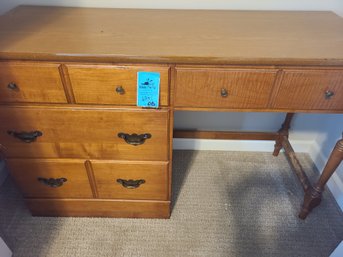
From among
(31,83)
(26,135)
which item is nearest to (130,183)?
(26,135)

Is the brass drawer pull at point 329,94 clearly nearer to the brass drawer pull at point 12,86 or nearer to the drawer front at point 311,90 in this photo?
the drawer front at point 311,90

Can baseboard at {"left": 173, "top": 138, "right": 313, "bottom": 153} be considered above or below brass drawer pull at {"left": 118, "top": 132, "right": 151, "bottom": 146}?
below

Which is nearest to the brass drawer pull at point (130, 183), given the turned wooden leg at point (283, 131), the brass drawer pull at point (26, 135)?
the brass drawer pull at point (26, 135)

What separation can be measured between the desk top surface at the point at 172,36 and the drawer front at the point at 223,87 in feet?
0.13

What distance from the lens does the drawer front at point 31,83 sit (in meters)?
0.74

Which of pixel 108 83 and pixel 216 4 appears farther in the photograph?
pixel 216 4

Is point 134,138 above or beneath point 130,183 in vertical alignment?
above

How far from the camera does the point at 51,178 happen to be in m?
1.04

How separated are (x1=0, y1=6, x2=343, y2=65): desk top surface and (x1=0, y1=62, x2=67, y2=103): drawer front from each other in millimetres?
35

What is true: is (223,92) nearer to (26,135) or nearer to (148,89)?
(148,89)

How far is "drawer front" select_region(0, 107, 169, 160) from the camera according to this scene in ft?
2.76

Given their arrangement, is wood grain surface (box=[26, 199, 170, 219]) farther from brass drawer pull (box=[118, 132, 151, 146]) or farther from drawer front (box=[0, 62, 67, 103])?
drawer front (box=[0, 62, 67, 103])

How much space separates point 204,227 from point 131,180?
1.45 ft

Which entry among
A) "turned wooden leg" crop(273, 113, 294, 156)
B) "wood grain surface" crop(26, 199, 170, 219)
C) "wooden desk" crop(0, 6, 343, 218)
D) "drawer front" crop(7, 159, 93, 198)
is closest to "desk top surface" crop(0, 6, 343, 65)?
"wooden desk" crop(0, 6, 343, 218)
